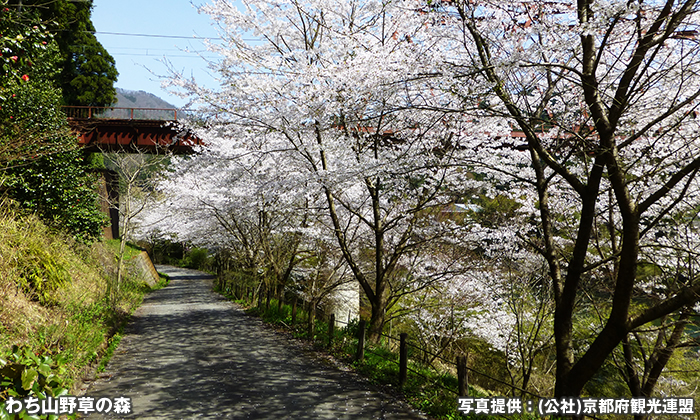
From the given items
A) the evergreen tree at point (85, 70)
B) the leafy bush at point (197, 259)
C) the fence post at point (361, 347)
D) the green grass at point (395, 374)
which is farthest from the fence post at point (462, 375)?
the leafy bush at point (197, 259)

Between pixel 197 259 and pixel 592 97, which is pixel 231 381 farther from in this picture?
pixel 197 259

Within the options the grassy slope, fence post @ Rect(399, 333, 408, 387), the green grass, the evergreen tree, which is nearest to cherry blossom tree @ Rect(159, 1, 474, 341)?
the green grass

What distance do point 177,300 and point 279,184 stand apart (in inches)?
564

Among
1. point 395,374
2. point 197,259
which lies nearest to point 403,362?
point 395,374

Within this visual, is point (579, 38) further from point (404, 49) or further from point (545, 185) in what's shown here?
point (404, 49)

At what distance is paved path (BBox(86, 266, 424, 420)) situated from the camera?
5.75 m

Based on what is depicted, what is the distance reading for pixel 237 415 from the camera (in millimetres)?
5555

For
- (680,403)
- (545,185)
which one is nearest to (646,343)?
(680,403)

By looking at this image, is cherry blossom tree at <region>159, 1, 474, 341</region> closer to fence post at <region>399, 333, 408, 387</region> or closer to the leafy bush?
fence post at <region>399, 333, 408, 387</region>

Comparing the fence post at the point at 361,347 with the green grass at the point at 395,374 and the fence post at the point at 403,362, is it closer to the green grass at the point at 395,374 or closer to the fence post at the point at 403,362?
the green grass at the point at 395,374

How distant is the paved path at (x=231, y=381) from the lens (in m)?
5.75

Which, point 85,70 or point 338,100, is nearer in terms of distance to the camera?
point 338,100

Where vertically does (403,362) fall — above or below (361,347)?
above

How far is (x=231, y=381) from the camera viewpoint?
7012 mm
